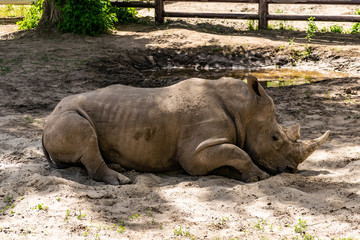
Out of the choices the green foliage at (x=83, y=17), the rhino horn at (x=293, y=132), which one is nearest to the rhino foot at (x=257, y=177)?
the rhino horn at (x=293, y=132)

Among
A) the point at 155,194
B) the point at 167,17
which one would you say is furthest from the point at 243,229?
the point at 167,17

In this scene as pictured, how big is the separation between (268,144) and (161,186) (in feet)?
4.16

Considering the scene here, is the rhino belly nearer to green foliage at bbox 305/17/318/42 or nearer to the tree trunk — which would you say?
green foliage at bbox 305/17/318/42

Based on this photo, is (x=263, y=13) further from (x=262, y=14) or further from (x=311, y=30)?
(x=311, y=30)

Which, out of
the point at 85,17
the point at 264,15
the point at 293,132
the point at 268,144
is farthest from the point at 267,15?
the point at 268,144

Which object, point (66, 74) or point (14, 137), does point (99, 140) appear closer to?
point (14, 137)

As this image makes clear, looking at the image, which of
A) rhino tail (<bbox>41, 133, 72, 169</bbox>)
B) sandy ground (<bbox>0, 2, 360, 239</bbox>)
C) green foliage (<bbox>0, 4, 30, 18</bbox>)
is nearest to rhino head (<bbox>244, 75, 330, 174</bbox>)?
sandy ground (<bbox>0, 2, 360, 239</bbox>)

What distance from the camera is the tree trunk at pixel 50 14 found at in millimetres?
15070

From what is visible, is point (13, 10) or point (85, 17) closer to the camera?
point (85, 17)

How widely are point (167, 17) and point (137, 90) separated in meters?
11.3

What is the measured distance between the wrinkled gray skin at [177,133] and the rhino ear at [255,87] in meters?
0.01

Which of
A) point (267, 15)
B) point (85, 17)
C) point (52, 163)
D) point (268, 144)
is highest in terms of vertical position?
point (85, 17)

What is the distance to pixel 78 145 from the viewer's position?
18.4 ft

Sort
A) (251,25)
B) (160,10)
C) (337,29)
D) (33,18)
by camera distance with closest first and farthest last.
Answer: (337,29)
(251,25)
(33,18)
(160,10)
